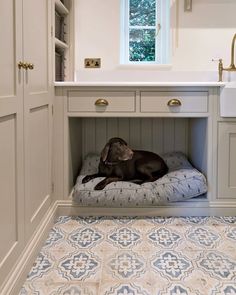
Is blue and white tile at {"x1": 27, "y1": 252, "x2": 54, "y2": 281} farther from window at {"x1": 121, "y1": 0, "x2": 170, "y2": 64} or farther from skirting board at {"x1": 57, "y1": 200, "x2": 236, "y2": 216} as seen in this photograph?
window at {"x1": 121, "y1": 0, "x2": 170, "y2": 64}

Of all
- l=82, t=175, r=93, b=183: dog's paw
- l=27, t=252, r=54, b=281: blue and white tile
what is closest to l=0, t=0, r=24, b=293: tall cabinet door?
l=27, t=252, r=54, b=281: blue and white tile

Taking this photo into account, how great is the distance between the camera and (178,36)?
10.5 feet

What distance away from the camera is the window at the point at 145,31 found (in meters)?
3.32

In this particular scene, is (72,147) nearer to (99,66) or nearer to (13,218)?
(99,66)

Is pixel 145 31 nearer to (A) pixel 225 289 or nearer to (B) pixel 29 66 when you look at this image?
(B) pixel 29 66

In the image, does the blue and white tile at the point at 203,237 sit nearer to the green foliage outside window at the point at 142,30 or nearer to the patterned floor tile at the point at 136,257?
the patterned floor tile at the point at 136,257

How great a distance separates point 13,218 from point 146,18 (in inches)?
96.8

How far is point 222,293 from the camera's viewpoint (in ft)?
4.97

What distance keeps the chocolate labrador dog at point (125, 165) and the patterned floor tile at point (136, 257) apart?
330 mm

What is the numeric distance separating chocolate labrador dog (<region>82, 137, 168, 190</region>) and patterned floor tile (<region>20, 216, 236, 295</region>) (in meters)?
0.33

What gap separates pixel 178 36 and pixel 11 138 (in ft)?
7.17

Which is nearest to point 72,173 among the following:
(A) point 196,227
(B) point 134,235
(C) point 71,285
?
(B) point 134,235

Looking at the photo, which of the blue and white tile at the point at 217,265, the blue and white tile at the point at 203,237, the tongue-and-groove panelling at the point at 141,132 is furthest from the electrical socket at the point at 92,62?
the blue and white tile at the point at 217,265

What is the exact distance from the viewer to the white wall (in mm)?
3188
